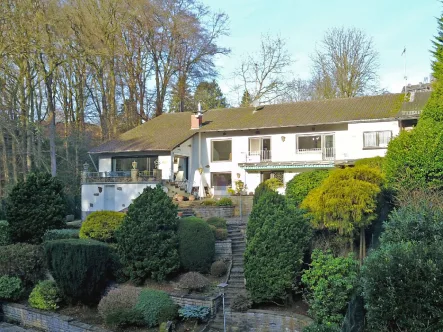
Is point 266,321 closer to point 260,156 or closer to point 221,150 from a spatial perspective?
point 260,156

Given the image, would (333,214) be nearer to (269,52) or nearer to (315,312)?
(315,312)

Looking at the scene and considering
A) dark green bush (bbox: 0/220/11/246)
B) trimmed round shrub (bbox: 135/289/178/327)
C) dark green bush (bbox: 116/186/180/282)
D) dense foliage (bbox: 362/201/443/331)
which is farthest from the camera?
dark green bush (bbox: 0/220/11/246)

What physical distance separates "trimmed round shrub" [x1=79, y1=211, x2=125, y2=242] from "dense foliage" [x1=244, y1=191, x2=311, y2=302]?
6.36 m

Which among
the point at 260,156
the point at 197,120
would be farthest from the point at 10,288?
the point at 197,120

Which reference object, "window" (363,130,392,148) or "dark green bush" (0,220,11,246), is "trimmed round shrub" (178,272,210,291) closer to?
"dark green bush" (0,220,11,246)

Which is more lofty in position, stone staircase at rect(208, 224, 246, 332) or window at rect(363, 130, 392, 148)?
window at rect(363, 130, 392, 148)

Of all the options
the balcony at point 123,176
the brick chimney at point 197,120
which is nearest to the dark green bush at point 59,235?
the balcony at point 123,176

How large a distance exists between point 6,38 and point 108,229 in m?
15.1

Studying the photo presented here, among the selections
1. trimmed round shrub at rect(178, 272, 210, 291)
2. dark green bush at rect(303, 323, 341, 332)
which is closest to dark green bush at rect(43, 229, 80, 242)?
trimmed round shrub at rect(178, 272, 210, 291)

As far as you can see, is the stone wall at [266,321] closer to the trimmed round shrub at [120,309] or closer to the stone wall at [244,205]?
the trimmed round shrub at [120,309]

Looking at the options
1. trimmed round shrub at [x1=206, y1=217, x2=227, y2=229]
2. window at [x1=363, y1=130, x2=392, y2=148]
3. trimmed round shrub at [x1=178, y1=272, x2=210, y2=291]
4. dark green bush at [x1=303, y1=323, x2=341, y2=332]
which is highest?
window at [x1=363, y1=130, x2=392, y2=148]

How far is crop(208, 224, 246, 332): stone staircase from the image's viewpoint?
12930 mm

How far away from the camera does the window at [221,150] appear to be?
30281 millimetres

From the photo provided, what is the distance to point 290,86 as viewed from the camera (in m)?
40.0
